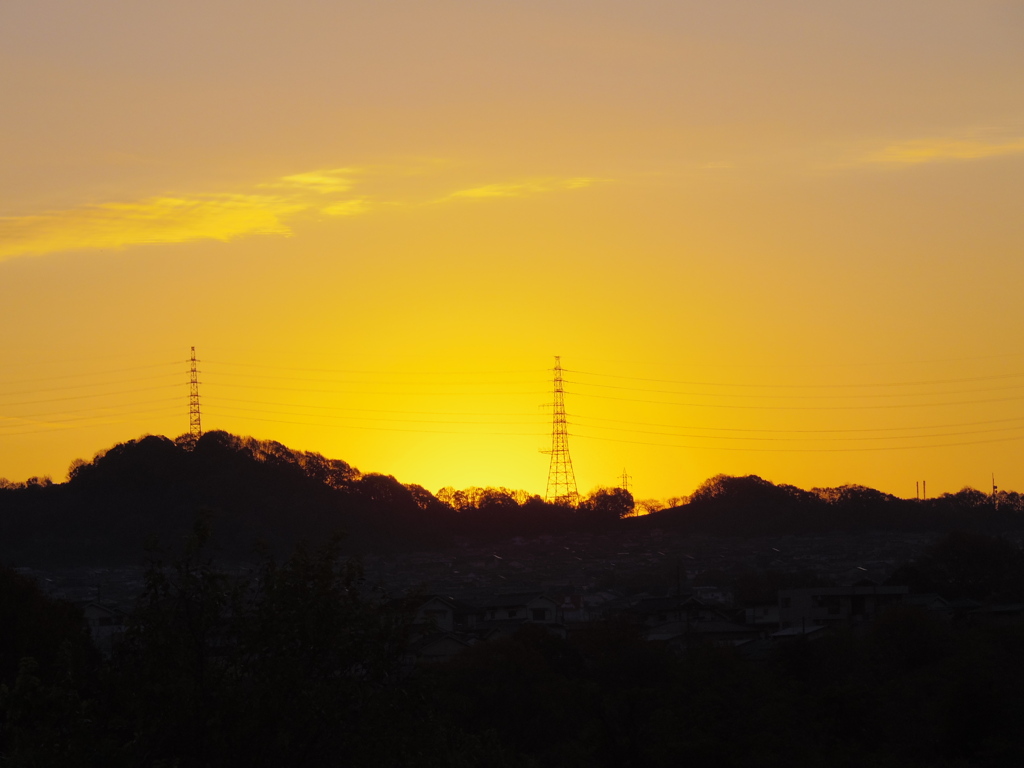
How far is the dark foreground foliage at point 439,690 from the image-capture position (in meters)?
8.13

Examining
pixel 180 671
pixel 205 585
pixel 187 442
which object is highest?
pixel 187 442

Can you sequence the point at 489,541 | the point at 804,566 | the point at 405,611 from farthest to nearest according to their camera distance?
1. the point at 489,541
2. the point at 804,566
3. the point at 405,611

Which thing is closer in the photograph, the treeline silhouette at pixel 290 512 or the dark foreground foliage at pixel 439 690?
the dark foreground foliage at pixel 439 690

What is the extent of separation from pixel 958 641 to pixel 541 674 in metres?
11.2

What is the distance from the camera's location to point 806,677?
31344 millimetres

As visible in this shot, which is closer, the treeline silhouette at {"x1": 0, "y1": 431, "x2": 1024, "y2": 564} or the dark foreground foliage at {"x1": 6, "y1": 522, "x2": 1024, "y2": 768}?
the dark foreground foliage at {"x1": 6, "y1": 522, "x2": 1024, "y2": 768}

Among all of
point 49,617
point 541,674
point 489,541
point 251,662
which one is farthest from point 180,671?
point 489,541

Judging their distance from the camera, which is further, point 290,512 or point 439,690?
point 290,512

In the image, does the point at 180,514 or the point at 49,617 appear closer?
the point at 49,617

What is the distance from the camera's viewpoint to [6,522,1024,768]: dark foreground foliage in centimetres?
813

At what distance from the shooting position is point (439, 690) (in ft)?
32.9

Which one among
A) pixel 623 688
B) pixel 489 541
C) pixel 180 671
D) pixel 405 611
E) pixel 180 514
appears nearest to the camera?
pixel 180 671

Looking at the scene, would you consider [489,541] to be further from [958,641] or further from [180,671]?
[180,671]

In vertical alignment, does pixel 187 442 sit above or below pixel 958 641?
above
